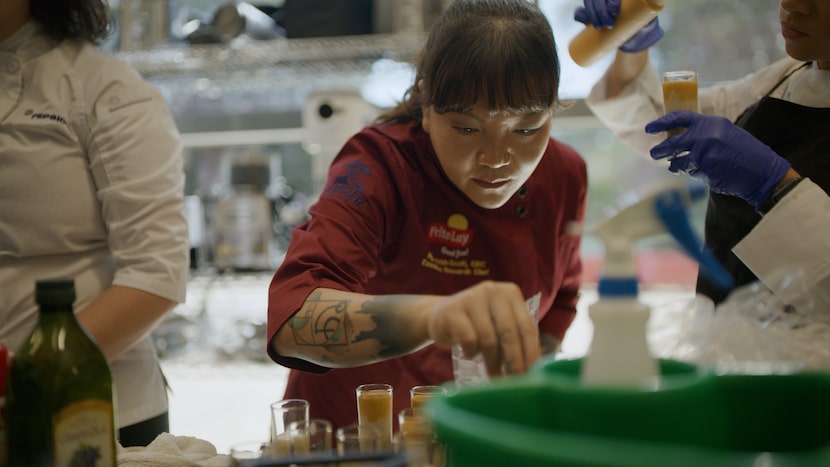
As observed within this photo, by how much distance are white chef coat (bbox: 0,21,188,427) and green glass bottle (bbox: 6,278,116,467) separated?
658 millimetres

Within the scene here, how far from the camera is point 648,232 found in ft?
2.28

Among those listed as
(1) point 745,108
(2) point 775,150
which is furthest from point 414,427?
(1) point 745,108

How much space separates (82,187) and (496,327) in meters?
0.99

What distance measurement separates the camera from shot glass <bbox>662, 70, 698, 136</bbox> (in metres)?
1.43

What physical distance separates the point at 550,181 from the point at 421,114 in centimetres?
29

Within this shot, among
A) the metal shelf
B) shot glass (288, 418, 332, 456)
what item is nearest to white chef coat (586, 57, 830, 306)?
shot glass (288, 418, 332, 456)

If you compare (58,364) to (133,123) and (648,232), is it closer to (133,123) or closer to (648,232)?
(648,232)

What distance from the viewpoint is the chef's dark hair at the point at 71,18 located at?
1.53 m

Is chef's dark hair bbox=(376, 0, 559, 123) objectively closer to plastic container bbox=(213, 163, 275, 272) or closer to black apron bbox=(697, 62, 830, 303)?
black apron bbox=(697, 62, 830, 303)

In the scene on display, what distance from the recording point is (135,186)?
1.47 metres

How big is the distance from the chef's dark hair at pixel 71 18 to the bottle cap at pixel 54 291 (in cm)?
93

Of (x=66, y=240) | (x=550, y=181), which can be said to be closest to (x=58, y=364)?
(x=66, y=240)

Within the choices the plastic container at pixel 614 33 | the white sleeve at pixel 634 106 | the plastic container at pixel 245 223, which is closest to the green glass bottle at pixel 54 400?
the plastic container at pixel 614 33

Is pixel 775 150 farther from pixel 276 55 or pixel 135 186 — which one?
pixel 276 55
